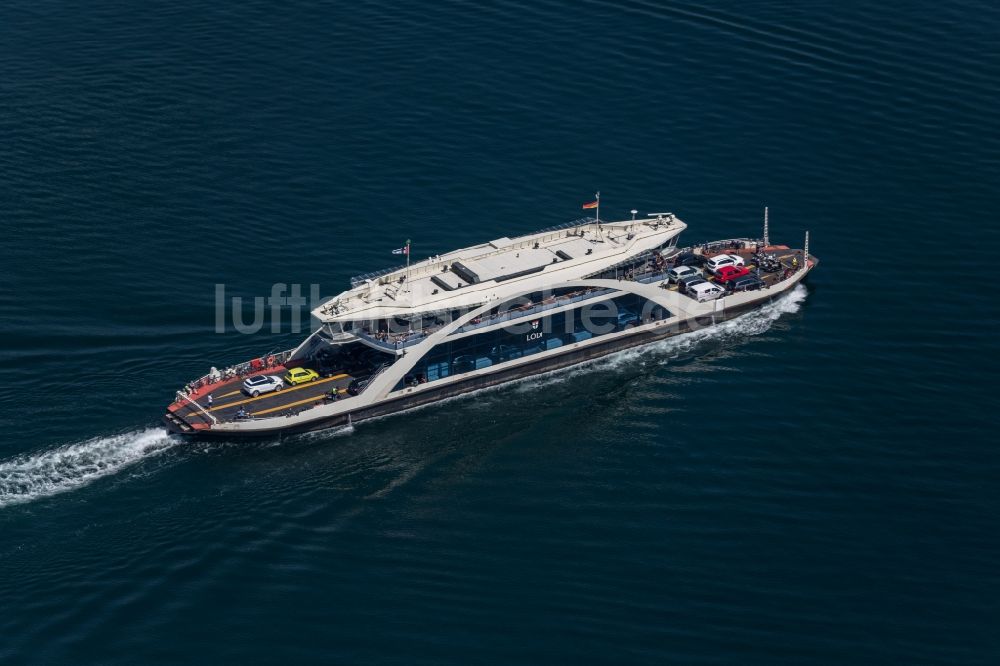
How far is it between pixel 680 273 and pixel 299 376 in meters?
44.3

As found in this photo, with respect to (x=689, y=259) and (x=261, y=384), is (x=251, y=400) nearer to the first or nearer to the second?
(x=261, y=384)

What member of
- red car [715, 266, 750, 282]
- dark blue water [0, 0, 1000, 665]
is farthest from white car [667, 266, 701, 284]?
dark blue water [0, 0, 1000, 665]

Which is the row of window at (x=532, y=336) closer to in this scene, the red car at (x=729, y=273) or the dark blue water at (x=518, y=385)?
the dark blue water at (x=518, y=385)

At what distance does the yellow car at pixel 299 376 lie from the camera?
456 ft

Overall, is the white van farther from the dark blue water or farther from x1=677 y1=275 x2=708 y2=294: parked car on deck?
the dark blue water

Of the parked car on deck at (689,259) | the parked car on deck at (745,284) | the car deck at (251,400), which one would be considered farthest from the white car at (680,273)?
the car deck at (251,400)

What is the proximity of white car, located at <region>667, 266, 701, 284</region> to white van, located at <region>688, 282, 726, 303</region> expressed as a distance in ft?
7.50

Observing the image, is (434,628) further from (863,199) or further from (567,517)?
(863,199)

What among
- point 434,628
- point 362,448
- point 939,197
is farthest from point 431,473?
point 939,197

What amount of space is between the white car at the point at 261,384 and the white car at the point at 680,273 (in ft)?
147

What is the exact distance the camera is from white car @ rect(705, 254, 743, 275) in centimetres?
15775

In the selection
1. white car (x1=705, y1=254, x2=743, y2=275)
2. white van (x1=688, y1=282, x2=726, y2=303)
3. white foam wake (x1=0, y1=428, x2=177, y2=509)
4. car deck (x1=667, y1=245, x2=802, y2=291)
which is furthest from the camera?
white car (x1=705, y1=254, x2=743, y2=275)

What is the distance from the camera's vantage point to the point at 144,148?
17475 cm

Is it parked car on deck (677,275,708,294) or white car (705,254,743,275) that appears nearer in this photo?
parked car on deck (677,275,708,294)
